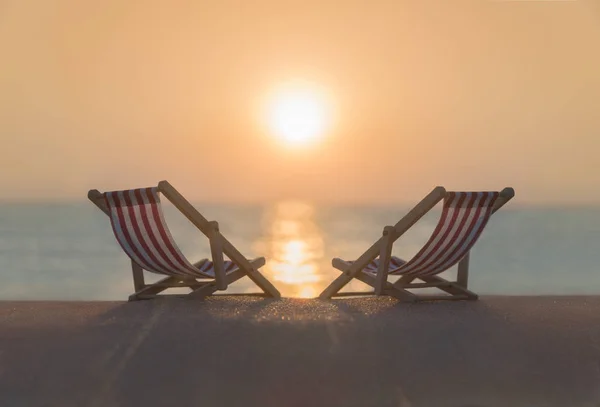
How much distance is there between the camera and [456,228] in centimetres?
495

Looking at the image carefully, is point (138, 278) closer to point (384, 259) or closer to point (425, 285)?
point (384, 259)

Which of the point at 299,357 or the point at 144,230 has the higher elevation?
the point at 144,230

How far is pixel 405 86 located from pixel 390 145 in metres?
13.6

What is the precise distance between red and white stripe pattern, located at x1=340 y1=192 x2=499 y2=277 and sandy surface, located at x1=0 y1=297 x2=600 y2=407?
561 millimetres

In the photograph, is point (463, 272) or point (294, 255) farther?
point (294, 255)

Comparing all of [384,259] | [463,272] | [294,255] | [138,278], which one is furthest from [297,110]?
[384,259]

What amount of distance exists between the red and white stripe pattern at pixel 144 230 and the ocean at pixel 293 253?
4415mm

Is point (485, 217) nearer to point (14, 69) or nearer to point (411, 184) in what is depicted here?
point (14, 69)

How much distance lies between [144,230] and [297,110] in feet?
81.2

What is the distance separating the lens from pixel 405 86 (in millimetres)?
32625

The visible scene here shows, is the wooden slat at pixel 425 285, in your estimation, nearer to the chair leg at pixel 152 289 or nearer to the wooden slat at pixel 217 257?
the wooden slat at pixel 217 257

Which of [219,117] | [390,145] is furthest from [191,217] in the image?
[390,145]

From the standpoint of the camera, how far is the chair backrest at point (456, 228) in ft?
16.0

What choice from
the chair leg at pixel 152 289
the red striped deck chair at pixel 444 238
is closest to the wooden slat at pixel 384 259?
the red striped deck chair at pixel 444 238
